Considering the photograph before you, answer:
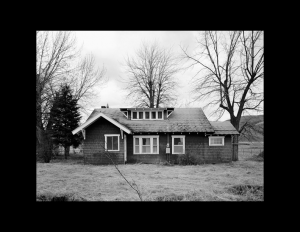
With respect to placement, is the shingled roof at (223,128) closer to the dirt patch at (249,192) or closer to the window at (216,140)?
the window at (216,140)

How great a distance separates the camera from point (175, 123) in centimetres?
1398

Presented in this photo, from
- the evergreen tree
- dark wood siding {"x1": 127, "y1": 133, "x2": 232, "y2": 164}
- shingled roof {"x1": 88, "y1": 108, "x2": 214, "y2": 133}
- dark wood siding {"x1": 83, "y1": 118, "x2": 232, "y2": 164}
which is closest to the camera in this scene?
dark wood siding {"x1": 83, "y1": 118, "x2": 232, "y2": 164}

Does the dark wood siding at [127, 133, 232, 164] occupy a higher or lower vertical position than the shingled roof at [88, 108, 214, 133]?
lower

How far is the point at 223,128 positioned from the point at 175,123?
12.9 ft

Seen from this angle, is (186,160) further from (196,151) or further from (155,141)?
(155,141)

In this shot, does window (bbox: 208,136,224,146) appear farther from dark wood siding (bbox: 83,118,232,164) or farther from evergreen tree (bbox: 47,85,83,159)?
evergreen tree (bbox: 47,85,83,159)

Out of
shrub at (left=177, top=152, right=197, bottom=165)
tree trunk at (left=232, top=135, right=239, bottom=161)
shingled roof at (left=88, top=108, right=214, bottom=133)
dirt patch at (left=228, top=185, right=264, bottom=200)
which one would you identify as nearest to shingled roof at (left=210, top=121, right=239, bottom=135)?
shingled roof at (left=88, top=108, right=214, bottom=133)

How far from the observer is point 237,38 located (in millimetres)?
15305

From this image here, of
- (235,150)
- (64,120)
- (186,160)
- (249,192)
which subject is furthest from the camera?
(64,120)

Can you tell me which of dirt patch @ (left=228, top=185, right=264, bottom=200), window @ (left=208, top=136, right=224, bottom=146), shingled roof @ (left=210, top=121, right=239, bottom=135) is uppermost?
shingled roof @ (left=210, top=121, right=239, bottom=135)

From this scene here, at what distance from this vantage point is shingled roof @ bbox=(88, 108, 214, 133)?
43.5 feet

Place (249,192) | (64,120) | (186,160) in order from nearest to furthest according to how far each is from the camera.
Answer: (249,192) < (186,160) < (64,120)

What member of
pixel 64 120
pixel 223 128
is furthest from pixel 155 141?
pixel 64 120
